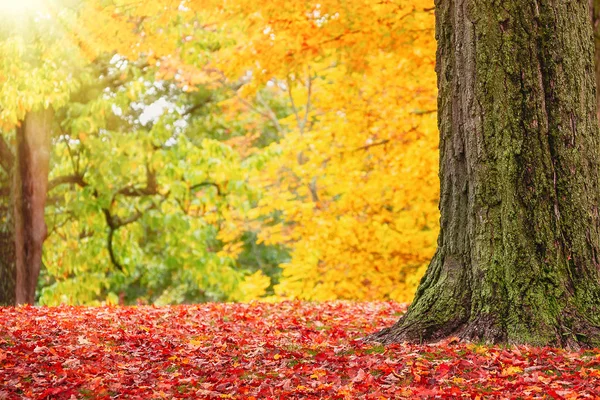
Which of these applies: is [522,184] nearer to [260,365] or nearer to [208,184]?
[260,365]

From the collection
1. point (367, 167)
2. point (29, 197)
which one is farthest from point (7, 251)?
point (367, 167)

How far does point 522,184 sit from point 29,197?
830cm

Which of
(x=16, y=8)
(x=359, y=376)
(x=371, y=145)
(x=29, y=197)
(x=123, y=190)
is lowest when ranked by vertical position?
(x=359, y=376)

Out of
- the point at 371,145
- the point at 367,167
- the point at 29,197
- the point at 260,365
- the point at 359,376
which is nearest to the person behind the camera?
the point at 359,376

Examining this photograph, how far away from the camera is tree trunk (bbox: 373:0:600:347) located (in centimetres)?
499

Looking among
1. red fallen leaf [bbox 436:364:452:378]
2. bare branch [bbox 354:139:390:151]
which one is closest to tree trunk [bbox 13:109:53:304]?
bare branch [bbox 354:139:390:151]

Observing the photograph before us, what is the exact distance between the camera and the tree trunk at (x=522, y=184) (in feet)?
16.4

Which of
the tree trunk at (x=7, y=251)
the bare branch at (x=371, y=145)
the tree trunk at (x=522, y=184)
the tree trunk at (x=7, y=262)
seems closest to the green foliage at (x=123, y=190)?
the tree trunk at (x=7, y=251)

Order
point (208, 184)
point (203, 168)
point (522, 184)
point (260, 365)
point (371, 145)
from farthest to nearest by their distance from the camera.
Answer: point (208, 184) → point (203, 168) → point (371, 145) → point (522, 184) → point (260, 365)

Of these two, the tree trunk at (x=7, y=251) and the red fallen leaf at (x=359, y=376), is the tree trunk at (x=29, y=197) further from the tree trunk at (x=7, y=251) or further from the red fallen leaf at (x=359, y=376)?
the red fallen leaf at (x=359, y=376)

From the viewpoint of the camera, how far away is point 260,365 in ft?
15.7

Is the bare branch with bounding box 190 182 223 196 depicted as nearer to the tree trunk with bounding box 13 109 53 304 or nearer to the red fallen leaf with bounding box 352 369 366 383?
the tree trunk with bounding box 13 109 53 304

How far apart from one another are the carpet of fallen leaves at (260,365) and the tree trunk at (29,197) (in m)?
5.15

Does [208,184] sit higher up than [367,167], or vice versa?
[367,167]
